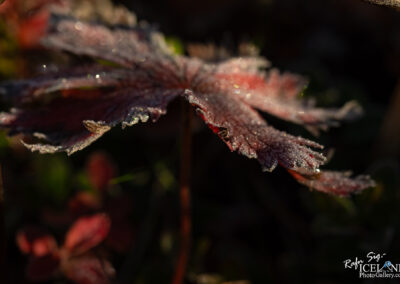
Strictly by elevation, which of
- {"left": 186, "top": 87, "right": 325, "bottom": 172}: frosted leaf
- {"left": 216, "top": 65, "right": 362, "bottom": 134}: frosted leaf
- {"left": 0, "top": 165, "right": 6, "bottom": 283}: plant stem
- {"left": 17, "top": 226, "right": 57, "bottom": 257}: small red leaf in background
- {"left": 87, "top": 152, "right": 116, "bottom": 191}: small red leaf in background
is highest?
{"left": 216, "top": 65, "right": 362, "bottom": 134}: frosted leaf

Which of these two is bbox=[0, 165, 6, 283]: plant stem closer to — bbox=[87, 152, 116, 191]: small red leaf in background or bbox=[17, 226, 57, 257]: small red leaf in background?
bbox=[17, 226, 57, 257]: small red leaf in background

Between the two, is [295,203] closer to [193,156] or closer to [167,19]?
[193,156]

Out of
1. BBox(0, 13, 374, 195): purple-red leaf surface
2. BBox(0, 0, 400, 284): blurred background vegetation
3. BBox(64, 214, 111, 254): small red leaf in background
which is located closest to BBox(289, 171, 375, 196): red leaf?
BBox(0, 13, 374, 195): purple-red leaf surface

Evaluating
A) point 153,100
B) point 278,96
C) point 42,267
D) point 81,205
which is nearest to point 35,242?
point 42,267

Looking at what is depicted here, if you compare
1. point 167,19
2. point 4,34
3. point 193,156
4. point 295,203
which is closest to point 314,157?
point 295,203

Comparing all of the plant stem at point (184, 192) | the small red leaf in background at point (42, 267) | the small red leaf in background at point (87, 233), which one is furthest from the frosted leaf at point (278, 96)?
the small red leaf in background at point (42, 267)

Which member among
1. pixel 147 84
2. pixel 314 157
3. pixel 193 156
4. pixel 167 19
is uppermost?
pixel 167 19

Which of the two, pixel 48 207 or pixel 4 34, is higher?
pixel 4 34

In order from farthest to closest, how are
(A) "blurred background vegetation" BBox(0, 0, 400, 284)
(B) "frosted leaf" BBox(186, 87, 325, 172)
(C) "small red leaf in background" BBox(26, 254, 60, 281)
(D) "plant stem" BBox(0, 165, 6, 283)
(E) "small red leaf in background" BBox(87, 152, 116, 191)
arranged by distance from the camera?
(E) "small red leaf in background" BBox(87, 152, 116, 191) < (A) "blurred background vegetation" BBox(0, 0, 400, 284) < (C) "small red leaf in background" BBox(26, 254, 60, 281) < (D) "plant stem" BBox(0, 165, 6, 283) < (B) "frosted leaf" BBox(186, 87, 325, 172)
